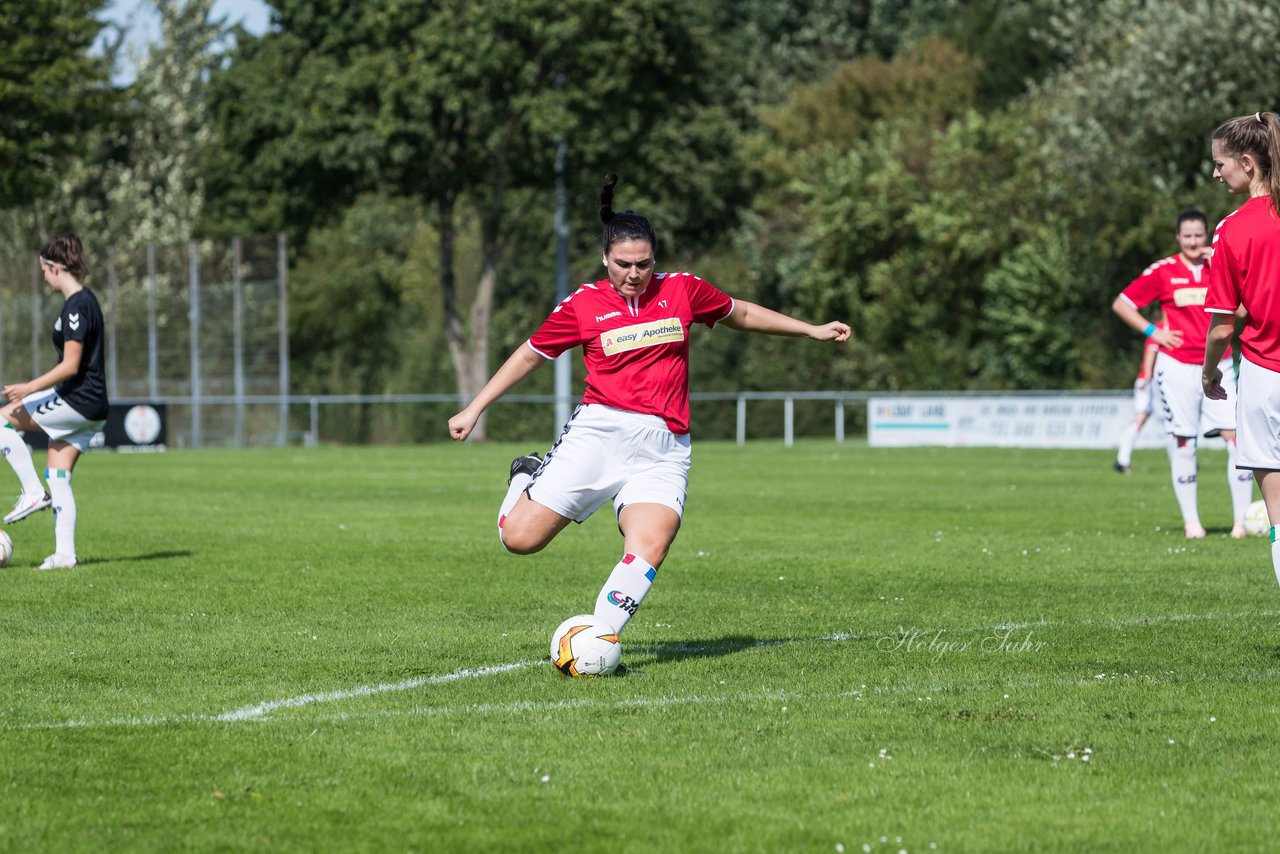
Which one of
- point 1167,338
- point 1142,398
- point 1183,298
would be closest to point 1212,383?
point 1167,338

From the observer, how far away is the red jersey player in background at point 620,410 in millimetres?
7441

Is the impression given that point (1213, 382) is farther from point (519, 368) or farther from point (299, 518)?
point (299, 518)

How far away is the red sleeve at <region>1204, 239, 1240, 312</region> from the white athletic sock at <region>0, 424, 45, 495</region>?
805 cm

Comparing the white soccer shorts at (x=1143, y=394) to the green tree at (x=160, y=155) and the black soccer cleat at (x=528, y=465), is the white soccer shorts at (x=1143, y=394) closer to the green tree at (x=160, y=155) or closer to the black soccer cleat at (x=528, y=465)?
the black soccer cleat at (x=528, y=465)

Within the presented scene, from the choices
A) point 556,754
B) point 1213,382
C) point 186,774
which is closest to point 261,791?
point 186,774

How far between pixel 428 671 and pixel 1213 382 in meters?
3.63

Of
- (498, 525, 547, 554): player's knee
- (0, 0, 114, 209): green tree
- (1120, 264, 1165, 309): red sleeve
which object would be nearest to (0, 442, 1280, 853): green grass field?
(498, 525, 547, 554): player's knee

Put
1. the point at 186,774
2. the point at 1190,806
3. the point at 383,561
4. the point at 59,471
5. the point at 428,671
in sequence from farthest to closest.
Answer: the point at 383,561 < the point at 59,471 < the point at 428,671 < the point at 186,774 < the point at 1190,806

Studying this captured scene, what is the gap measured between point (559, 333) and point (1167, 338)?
650 cm

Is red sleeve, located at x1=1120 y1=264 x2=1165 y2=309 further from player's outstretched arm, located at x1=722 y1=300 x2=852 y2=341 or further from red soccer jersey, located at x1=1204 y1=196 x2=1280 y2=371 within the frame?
red soccer jersey, located at x1=1204 y1=196 x2=1280 y2=371

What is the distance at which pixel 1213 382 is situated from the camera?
24.2 feet

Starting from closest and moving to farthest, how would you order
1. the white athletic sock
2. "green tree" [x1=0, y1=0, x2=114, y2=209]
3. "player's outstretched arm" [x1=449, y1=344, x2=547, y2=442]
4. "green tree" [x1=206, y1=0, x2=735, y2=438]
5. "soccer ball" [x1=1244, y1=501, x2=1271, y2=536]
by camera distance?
"player's outstretched arm" [x1=449, y1=344, x2=547, y2=442]
the white athletic sock
"soccer ball" [x1=1244, y1=501, x2=1271, y2=536]
"green tree" [x1=0, y1=0, x2=114, y2=209]
"green tree" [x1=206, y1=0, x2=735, y2=438]

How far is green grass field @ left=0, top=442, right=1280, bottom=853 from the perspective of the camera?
4.80 meters

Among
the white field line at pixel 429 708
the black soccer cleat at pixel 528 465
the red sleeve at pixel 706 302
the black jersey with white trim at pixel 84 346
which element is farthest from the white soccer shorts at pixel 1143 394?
the black soccer cleat at pixel 528 465
